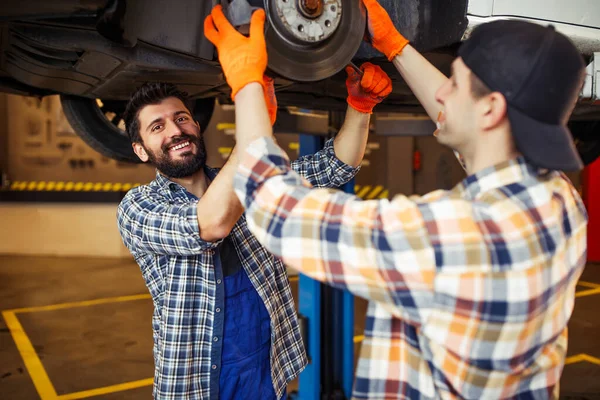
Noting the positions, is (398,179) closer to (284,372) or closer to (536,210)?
(284,372)

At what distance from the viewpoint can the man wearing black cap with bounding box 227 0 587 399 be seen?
0.86 m

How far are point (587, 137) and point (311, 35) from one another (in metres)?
2.59

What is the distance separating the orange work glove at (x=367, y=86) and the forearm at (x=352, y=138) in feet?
0.10

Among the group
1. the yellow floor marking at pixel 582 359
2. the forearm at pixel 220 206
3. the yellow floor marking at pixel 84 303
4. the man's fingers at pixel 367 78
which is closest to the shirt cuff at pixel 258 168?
the forearm at pixel 220 206

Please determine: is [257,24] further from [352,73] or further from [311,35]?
[352,73]

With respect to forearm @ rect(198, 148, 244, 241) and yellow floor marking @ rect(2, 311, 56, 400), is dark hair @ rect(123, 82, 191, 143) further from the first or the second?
yellow floor marking @ rect(2, 311, 56, 400)

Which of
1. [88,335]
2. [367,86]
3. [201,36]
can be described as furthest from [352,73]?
[88,335]

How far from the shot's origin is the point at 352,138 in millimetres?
1690

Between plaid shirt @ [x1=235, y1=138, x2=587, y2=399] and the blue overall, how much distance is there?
644mm

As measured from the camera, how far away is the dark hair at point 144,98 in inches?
66.2

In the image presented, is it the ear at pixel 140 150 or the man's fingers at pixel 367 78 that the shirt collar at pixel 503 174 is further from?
the ear at pixel 140 150

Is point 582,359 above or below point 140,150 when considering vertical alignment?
below

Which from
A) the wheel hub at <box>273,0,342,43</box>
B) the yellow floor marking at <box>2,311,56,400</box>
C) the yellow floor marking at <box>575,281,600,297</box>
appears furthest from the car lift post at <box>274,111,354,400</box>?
the yellow floor marking at <box>575,281,600,297</box>

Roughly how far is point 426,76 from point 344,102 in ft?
3.59
